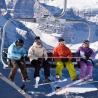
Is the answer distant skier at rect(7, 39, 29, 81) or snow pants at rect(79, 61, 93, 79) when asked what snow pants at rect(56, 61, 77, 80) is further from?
distant skier at rect(7, 39, 29, 81)

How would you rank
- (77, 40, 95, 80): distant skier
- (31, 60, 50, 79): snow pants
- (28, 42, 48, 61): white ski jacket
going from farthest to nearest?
(77, 40, 95, 80): distant skier, (31, 60, 50, 79): snow pants, (28, 42, 48, 61): white ski jacket

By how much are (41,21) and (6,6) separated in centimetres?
1854

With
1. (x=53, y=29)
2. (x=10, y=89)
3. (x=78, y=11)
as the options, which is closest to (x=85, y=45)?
(x=10, y=89)

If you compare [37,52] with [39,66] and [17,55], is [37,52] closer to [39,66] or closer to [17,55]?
[39,66]

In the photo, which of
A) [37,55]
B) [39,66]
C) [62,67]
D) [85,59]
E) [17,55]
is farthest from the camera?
[85,59]

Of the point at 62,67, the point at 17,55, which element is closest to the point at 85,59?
the point at 62,67

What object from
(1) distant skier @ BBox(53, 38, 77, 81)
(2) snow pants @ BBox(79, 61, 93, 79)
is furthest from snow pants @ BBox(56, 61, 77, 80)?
(2) snow pants @ BBox(79, 61, 93, 79)

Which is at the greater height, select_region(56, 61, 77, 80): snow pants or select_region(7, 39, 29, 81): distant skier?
select_region(7, 39, 29, 81): distant skier

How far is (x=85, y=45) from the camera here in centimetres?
1523

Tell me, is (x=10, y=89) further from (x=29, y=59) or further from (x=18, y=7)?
(x=18, y=7)

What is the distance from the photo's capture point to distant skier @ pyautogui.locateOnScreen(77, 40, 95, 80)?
15195 millimetres

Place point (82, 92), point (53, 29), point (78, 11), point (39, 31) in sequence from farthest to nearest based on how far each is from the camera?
point (78, 11) → point (39, 31) → point (53, 29) → point (82, 92)

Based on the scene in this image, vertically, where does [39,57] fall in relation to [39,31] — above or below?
above

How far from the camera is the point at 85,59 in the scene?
50.2ft
